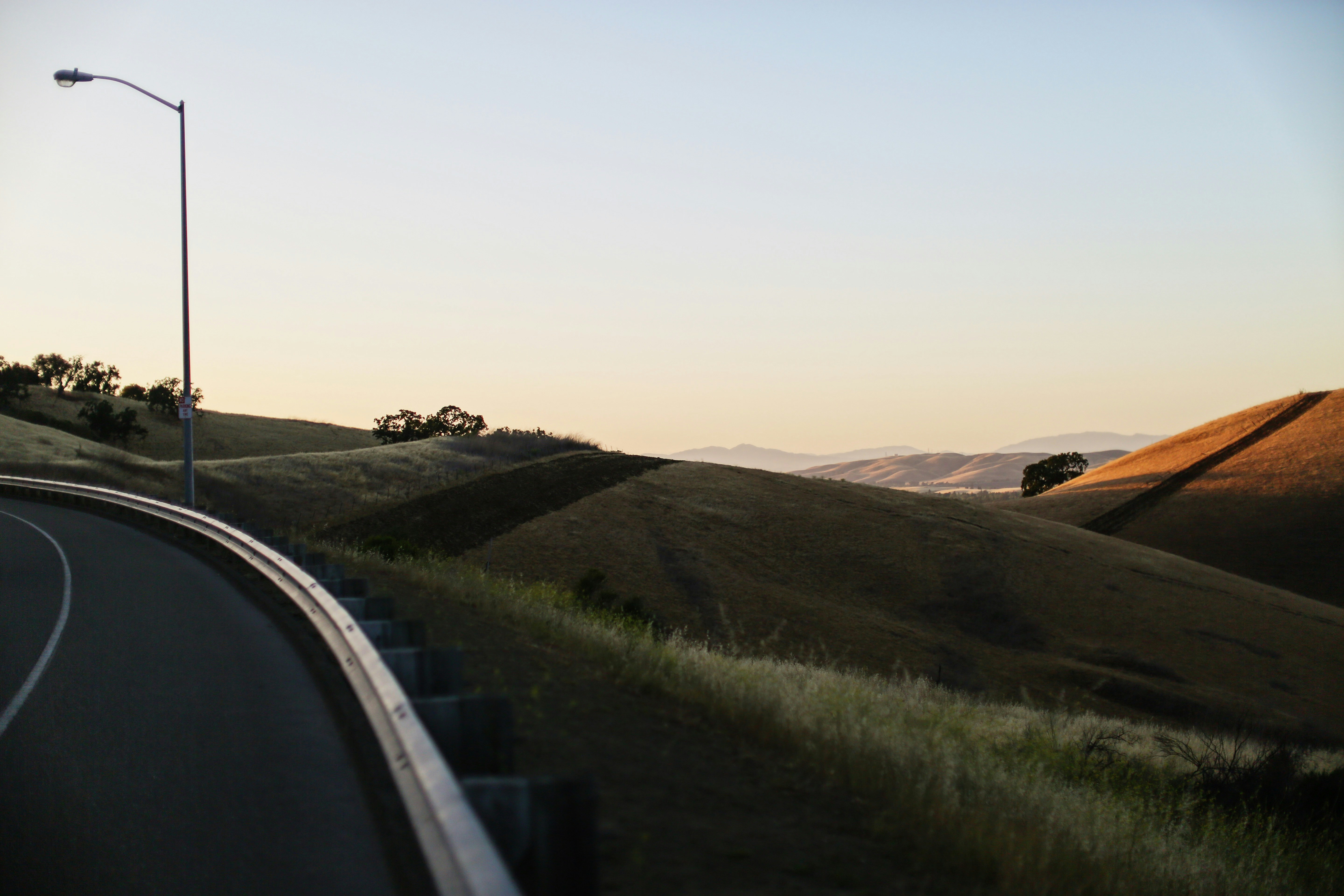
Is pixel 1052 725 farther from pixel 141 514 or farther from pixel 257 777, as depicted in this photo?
pixel 141 514

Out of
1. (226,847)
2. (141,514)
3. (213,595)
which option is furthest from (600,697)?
(141,514)

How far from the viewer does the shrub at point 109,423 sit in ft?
258

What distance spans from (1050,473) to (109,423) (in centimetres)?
9600

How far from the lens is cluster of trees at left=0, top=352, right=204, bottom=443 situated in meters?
78.8

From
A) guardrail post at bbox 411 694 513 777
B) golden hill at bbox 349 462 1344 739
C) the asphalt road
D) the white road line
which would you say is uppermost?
guardrail post at bbox 411 694 513 777

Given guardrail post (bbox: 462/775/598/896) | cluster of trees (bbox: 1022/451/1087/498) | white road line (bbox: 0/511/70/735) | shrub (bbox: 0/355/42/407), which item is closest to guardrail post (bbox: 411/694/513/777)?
guardrail post (bbox: 462/775/598/896)

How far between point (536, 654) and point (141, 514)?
62.0 feet

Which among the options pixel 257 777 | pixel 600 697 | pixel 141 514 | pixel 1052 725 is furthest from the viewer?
pixel 141 514

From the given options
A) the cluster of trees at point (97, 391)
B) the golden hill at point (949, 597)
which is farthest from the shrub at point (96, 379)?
the golden hill at point (949, 597)

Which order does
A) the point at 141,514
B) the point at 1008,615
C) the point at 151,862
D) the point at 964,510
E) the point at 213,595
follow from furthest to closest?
the point at 964,510 → the point at 1008,615 → the point at 141,514 → the point at 213,595 → the point at 151,862

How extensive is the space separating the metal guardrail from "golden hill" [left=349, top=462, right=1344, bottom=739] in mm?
14206

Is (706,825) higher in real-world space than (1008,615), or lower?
higher

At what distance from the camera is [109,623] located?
441 inches

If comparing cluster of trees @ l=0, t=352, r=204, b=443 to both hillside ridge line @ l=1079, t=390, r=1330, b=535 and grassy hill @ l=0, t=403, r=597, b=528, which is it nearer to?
grassy hill @ l=0, t=403, r=597, b=528
